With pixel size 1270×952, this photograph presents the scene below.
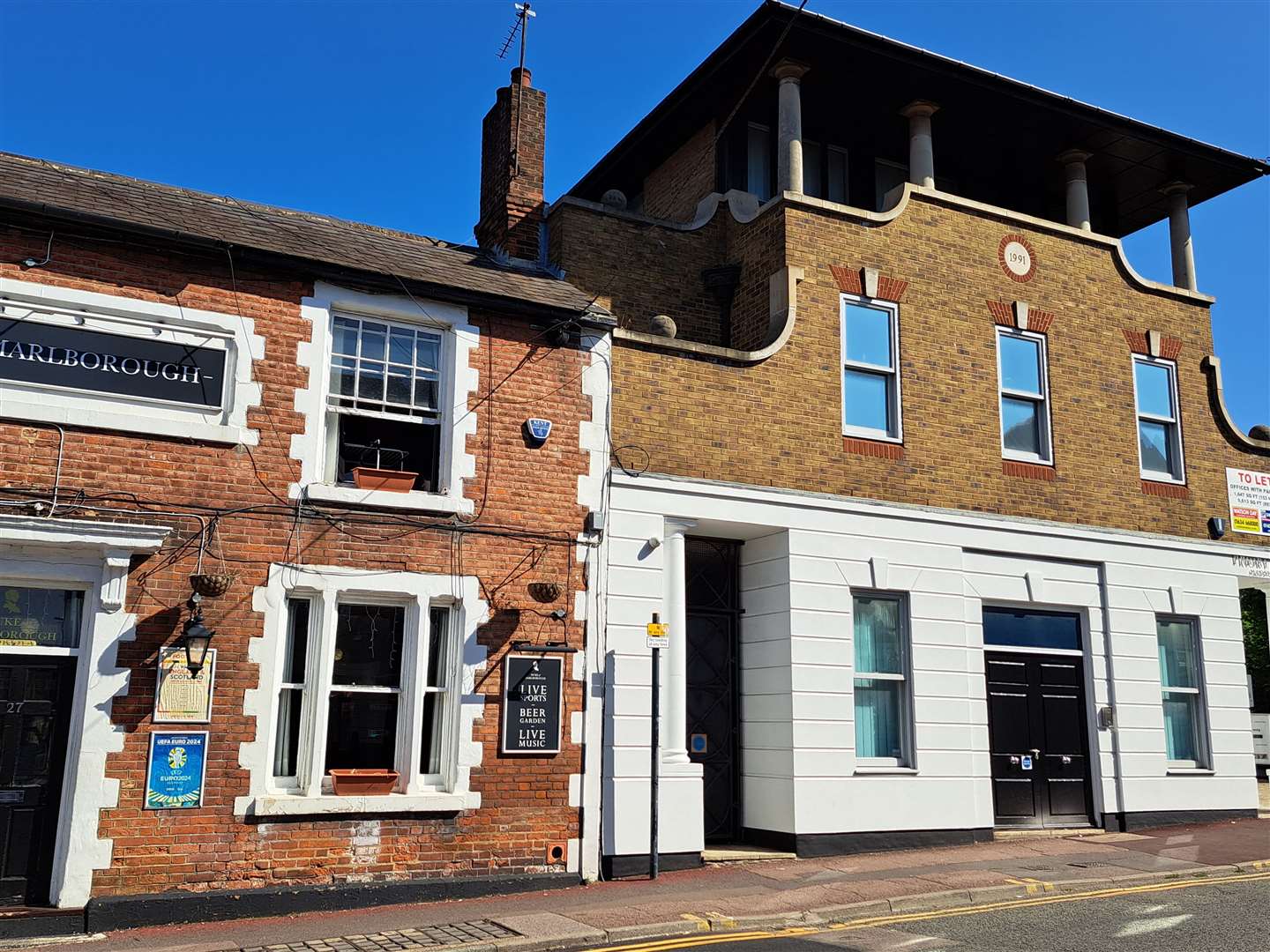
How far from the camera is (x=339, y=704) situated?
37.0 ft

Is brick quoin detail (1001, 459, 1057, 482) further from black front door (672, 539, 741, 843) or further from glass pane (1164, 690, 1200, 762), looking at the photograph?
black front door (672, 539, 741, 843)

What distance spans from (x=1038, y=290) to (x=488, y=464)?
9.24m

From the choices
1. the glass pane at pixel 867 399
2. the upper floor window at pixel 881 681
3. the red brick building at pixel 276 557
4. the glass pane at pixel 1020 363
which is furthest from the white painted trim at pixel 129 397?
the glass pane at pixel 1020 363

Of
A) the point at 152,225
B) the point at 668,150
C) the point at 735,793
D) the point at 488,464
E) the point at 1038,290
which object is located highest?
the point at 668,150

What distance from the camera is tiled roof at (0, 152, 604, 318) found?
10.9 m

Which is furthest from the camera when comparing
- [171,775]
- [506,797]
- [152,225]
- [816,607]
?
[816,607]

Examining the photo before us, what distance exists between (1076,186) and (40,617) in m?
16.2

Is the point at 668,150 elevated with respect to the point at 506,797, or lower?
elevated

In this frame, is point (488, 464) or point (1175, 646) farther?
point (1175, 646)

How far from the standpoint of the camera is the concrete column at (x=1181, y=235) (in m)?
19.0

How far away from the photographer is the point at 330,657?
438 inches

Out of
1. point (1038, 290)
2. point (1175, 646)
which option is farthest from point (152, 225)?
point (1175, 646)

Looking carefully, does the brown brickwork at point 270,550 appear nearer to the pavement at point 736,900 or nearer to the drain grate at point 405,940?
the pavement at point 736,900

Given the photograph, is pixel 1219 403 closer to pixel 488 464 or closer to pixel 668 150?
pixel 668 150
